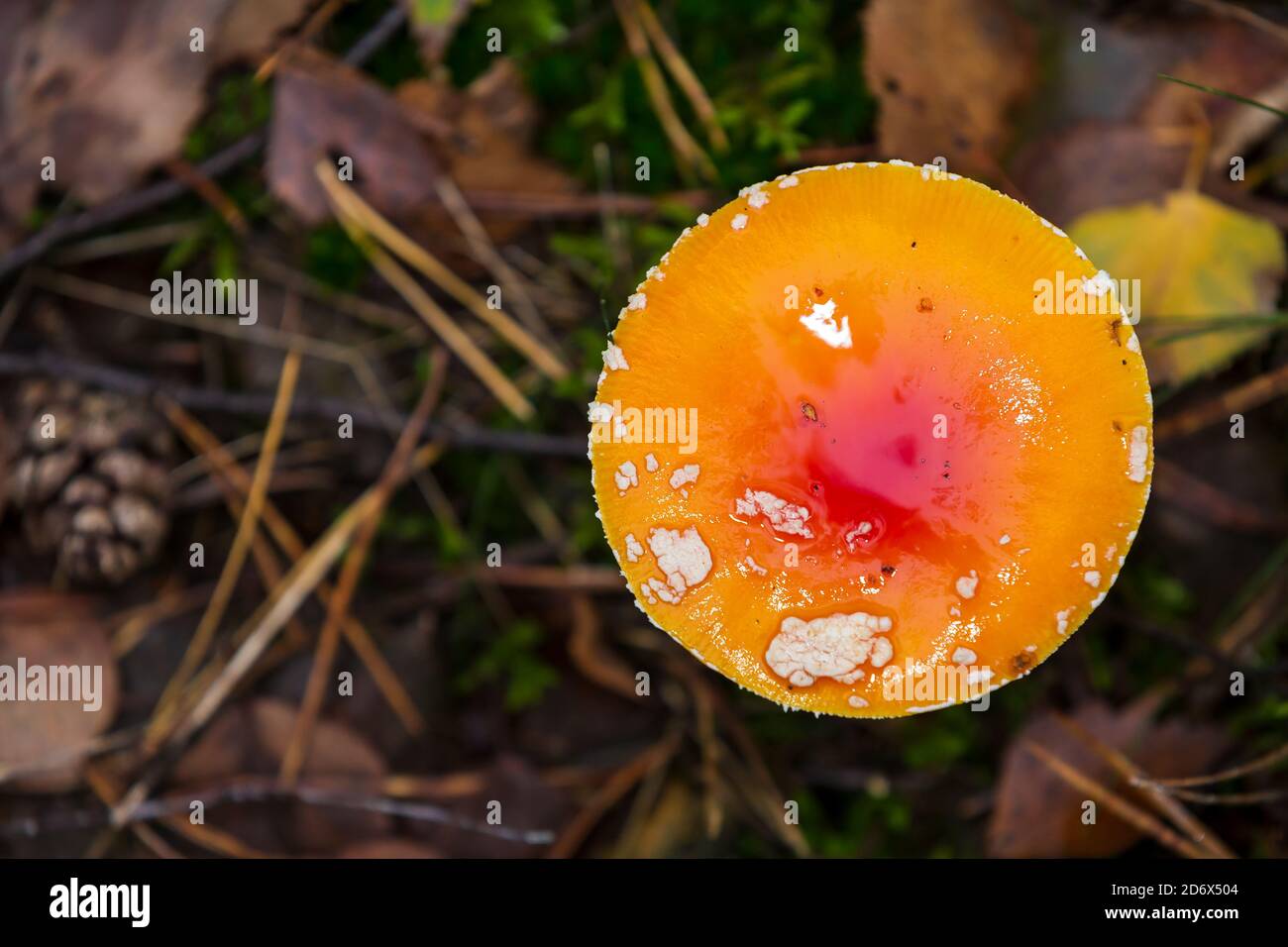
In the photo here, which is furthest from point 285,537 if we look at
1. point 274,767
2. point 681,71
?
point 681,71

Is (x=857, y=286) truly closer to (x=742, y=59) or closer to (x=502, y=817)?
(x=742, y=59)

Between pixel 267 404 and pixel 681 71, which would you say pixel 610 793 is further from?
pixel 681 71

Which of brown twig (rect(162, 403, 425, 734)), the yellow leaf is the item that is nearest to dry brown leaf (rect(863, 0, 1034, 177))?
the yellow leaf

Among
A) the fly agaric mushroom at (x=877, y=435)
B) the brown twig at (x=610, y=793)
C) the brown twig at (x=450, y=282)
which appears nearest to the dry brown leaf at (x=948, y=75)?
the fly agaric mushroom at (x=877, y=435)

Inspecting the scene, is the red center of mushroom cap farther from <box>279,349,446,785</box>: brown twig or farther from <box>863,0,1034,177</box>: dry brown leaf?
<box>279,349,446,785</box>: brown twig
